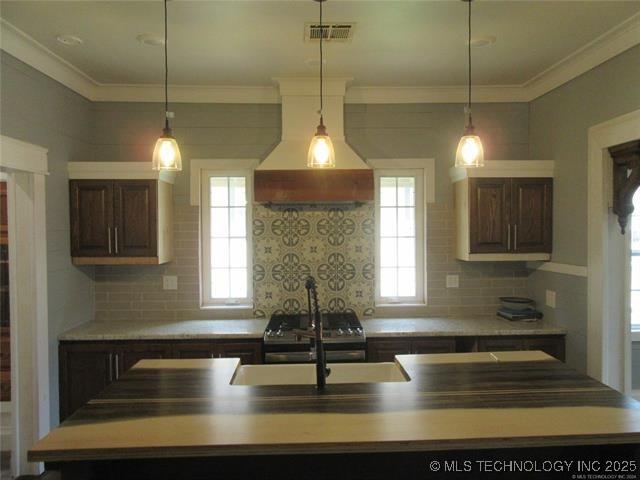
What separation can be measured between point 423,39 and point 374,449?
8.50 feet

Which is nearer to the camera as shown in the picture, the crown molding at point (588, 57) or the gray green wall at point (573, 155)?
the crown molding at point (588, 57)

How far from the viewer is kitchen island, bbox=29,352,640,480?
1.59 m

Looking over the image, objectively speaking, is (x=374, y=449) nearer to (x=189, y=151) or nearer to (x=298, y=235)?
(x=298, y=235)

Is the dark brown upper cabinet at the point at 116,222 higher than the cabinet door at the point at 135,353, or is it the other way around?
the dark brown upper cabinet at the point at 116,222

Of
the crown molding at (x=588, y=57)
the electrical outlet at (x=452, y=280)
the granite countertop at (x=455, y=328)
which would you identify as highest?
the crown molding at (x=588, y=57)

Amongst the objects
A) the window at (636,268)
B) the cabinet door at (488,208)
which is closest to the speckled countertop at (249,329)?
the cabinet door at (488,208)

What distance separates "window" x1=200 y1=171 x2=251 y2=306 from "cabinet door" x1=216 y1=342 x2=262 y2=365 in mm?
717

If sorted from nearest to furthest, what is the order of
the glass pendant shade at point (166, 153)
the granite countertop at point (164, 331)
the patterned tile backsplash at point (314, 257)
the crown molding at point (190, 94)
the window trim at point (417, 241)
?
the glass pendant shade at point (166, 153) < the granite countertop at point (164, 331) < the crown molding at point (190, 94) < the patterned tile backsplash at point (314, 257) < the window trim at point (417, 241)

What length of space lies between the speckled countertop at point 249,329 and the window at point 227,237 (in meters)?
0.37

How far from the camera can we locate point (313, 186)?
3748 millimetres

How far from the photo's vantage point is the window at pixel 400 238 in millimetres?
4293

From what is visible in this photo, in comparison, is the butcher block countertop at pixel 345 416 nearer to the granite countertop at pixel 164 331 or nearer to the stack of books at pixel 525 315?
the granite countertop at pixel 164 331

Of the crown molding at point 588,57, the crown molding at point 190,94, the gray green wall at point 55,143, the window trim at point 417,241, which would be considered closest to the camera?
the crown molding at point 588,57

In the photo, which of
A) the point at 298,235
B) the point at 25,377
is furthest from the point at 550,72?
the point at 25,377
